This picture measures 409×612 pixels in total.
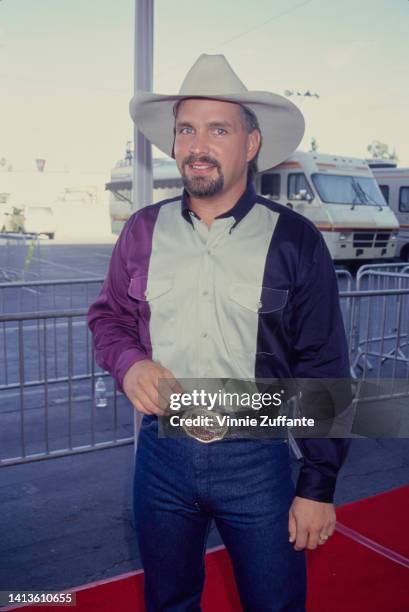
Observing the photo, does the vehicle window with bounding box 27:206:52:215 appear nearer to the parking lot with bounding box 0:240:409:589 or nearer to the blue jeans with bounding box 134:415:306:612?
the parking lot with bounding box 0:240:409:589

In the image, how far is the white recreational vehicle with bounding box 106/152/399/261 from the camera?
719 inches

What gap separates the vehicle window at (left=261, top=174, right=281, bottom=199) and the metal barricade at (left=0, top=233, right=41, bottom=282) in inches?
269

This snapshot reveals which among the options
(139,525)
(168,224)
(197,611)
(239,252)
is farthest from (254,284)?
(197,611)

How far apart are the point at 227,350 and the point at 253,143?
2.27ft

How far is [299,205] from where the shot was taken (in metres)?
18.8

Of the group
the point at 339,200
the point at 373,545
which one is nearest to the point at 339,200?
the point at 339,200

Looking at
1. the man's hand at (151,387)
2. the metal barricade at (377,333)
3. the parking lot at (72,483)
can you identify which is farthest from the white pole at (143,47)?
the metal barricade at (377,333)

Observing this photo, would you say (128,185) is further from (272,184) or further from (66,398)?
(66,398)

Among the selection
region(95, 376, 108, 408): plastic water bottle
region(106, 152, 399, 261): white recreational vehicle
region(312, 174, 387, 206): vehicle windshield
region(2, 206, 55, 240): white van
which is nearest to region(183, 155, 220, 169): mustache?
region(95, 376, 108, 408): plastic water bottle

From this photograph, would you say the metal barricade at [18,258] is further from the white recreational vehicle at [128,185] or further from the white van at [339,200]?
the white van at [339,200]

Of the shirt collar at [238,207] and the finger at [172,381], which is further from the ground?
the shirt collar at [238,207]

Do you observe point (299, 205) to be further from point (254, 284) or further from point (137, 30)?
point (254, 284)

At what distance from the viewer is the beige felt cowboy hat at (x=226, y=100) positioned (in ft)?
6.65

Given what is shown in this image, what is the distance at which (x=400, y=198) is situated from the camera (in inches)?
844
